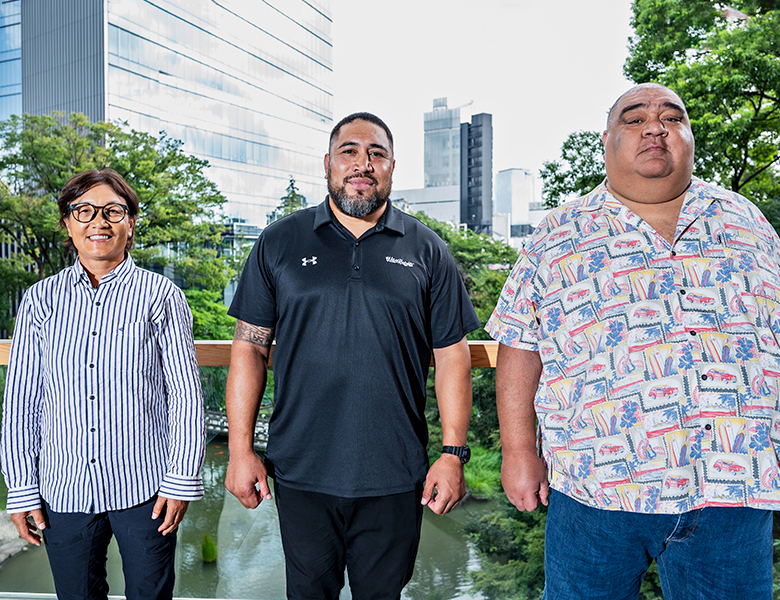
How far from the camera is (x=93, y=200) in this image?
1581 millimetres

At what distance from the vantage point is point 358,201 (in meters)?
1.59

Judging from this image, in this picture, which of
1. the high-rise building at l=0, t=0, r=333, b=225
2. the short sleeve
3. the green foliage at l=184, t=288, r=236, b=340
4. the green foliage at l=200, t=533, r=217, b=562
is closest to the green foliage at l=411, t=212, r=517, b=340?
the green foliage at l=184, t=288, r=236, b=340

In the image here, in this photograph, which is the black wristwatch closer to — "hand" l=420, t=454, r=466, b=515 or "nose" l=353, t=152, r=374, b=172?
"hand" l=420, t=454, r=466, b=515

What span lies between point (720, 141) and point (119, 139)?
17.9 m

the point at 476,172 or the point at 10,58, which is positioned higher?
the point at 10,58

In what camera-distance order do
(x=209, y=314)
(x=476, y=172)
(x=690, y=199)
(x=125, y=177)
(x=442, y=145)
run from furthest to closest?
(x=442, y=145) < (x=476, y=172) < (x=125, y=177) < (x=209, y=314) < (x=690, y=199)

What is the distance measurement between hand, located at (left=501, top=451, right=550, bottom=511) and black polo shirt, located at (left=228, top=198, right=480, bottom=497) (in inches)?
8.6

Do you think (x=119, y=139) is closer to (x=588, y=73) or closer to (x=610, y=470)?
(x=588, y=73)

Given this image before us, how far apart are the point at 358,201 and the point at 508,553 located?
1.44m

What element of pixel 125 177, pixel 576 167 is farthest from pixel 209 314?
pixel 576 167

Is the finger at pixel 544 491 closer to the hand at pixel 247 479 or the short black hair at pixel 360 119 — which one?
the hand at pixel 247 479

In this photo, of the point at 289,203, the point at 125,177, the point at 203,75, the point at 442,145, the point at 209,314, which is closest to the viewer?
the point at 209,314

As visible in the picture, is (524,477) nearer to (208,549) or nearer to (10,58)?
(208,549)

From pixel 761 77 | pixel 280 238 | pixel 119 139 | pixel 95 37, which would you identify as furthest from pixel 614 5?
pixel 280 238
